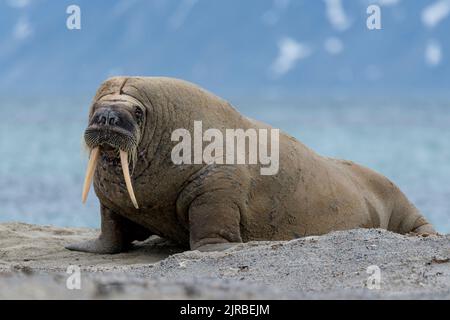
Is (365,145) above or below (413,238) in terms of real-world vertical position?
above

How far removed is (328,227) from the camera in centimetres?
810

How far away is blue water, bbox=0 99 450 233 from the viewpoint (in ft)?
60.8

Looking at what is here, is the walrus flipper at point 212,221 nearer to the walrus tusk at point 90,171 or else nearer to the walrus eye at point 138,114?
the walrus eye at point 138,114

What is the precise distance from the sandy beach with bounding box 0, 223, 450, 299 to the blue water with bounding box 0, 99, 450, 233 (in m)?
1.17

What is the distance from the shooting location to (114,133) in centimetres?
700

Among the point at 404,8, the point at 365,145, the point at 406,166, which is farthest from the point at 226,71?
the point at 406,166

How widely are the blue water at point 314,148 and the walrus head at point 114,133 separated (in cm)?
22

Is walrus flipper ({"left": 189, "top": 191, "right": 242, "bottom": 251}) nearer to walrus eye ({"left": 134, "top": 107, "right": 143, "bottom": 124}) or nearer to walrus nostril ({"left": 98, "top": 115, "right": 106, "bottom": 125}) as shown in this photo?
walrus eye ({"left": 134, "top": 107, "right": 143, "bottom": 124})

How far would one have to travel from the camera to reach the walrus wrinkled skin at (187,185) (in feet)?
24.0
